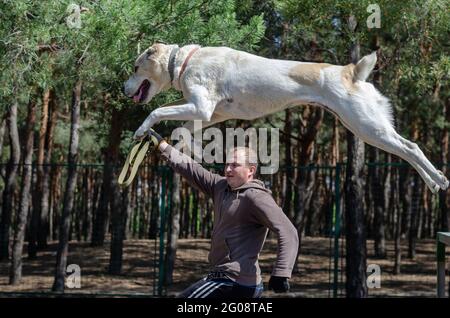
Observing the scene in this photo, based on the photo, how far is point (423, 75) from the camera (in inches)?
386

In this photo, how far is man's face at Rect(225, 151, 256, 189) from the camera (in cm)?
433

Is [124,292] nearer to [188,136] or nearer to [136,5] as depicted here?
[136,5]

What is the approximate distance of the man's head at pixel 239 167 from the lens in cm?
433

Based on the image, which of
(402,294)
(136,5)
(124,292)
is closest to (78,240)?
(124,292)

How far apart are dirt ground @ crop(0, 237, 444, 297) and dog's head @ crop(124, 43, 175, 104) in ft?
28.3

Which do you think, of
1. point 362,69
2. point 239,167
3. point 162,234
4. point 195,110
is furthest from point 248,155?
point 162,234

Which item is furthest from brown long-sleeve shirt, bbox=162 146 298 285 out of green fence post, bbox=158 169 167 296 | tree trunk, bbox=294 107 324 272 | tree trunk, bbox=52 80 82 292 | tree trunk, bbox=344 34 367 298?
tree trunk, bbox=294 107 324 272

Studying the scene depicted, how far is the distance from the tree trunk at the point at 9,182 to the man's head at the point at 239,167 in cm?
1154

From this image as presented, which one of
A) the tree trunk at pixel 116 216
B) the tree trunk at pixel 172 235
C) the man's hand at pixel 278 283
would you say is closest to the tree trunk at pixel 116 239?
the tree trunk at pixel 116 216

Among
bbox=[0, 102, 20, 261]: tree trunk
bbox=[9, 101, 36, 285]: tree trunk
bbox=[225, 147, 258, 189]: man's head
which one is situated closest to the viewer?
bbox=[225, 147, 258, 189]: man's head

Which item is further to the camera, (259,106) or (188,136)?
(188,136)

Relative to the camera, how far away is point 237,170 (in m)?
4.33

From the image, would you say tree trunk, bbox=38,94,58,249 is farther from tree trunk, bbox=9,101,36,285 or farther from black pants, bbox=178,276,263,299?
black pants, bbox=178,276,263,299

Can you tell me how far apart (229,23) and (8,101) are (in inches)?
149
